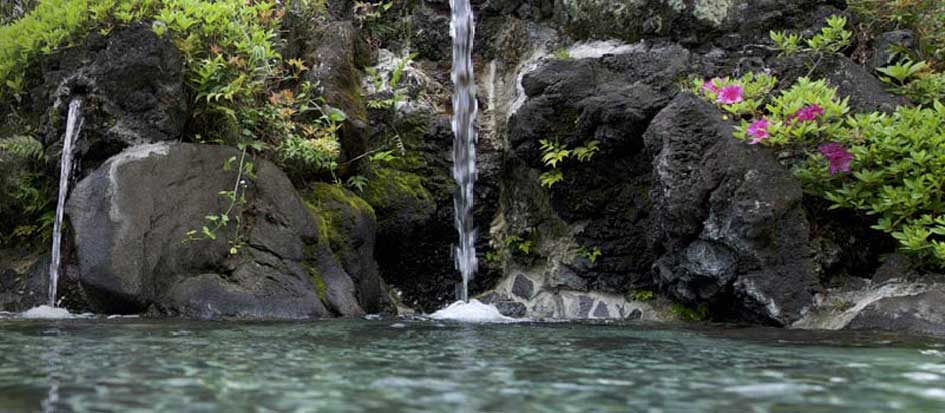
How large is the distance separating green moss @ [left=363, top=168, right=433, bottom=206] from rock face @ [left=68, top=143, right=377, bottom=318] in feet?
3.85

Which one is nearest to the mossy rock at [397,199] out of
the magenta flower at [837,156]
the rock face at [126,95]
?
the rock face at [126,95]

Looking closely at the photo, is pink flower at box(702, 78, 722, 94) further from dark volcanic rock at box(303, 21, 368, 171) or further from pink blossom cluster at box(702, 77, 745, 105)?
dark volcanic rock at box(303, 21, 368, 171)

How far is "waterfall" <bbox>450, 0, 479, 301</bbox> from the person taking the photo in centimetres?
800

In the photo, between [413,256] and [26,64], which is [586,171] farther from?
[26,64]

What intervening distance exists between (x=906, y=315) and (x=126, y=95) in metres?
6.24

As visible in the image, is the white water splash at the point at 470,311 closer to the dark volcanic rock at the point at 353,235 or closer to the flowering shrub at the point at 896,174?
the dark volcanic rock at the point at 353,235

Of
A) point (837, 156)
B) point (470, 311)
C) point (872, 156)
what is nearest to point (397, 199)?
point (470, 311)

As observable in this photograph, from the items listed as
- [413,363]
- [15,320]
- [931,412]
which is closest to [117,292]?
[15,320]

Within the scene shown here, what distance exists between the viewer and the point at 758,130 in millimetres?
5809

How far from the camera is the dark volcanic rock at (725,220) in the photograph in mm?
5594

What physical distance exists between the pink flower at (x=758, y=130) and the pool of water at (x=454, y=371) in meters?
1.77

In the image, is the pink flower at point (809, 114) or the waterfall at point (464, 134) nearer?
the pink flower at point (809, 114)

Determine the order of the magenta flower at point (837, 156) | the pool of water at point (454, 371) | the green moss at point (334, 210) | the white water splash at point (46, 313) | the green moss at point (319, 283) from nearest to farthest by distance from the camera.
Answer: the pool of water at point (454, 371), the white water splash at point (46, 313), the magenta flower at point (837, 156), the green moss at point (319, 283), the green moss at point (334, 210)

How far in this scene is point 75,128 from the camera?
6727mm
